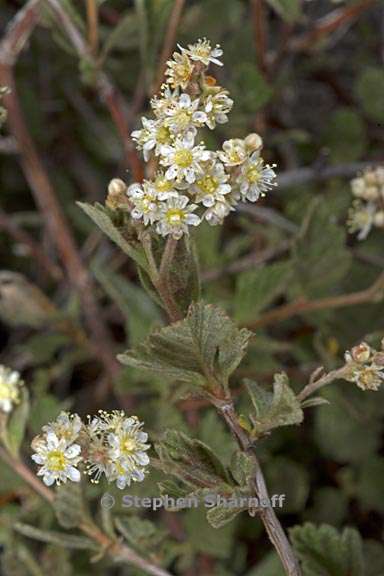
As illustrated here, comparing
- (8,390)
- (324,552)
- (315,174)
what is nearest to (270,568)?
(324,552)

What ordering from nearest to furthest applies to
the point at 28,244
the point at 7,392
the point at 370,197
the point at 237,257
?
the point at 7,392 → the point at 370,197 → the point at 28,244 → the point at 237,257

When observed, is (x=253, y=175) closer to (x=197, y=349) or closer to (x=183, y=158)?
(x=183, y=158)

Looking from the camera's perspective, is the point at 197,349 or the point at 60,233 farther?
the point at 60,233

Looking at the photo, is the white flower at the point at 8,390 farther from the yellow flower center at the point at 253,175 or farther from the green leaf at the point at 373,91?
the green leaf at the point at 373,91

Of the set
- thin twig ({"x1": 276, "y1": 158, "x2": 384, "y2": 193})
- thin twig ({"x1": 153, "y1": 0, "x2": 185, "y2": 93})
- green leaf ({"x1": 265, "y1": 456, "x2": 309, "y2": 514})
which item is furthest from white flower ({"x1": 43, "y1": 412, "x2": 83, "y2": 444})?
thin twig ({"x1": 276, "y1": 158, "x2": 384, "y2": 193})

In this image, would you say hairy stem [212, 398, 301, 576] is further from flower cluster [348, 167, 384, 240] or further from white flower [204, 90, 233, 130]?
flower cluster [348, 167, 384, 240]

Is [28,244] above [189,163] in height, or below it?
above

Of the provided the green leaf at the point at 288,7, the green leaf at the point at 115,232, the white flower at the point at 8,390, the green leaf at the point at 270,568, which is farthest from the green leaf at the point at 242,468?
the green leaf at the point at 288,7
